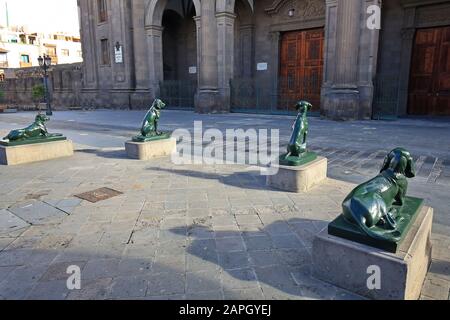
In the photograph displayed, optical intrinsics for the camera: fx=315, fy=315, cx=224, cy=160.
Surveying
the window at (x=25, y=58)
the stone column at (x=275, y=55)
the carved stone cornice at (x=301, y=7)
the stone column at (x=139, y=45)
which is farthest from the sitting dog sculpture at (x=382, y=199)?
the window at (x=25, y=58)

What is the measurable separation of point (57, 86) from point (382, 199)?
33.8 m

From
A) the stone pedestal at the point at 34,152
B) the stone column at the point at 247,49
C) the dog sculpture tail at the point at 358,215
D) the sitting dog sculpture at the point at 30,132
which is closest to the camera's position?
the dog sculpture tail at the point at 358,215

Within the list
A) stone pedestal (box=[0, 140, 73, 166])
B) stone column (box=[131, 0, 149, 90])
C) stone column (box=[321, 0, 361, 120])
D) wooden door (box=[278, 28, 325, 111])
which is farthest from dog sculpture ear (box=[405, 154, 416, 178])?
stone column (box=[131, 0, 149, 90])

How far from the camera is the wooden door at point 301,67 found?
1738 centimetres

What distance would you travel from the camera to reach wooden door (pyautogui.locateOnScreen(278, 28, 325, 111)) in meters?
17.4

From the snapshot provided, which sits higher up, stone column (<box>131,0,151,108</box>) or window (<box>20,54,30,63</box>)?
window (<box>20,54,30,63</box>)

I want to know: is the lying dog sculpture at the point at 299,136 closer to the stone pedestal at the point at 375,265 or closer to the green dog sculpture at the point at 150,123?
the stone pedestal at the point at 375,265

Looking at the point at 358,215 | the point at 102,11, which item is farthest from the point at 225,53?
the point at 358,215

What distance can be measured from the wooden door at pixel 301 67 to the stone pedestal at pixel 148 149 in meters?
11.7

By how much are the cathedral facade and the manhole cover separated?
10.9m

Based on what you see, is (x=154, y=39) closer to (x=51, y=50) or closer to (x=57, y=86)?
(x=57, y=86)

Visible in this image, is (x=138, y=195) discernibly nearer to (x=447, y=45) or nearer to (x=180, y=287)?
(x=180, y=287)

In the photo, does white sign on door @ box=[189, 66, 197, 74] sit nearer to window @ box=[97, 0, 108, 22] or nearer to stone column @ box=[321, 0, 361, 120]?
window @ box=[97, 0, 108, 22]

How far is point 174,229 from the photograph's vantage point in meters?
3.42
